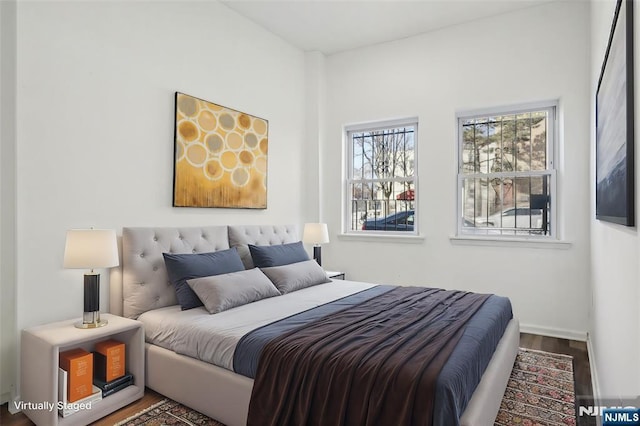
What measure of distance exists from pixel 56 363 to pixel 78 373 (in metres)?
0.19

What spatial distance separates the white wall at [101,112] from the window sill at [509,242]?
2.34 m

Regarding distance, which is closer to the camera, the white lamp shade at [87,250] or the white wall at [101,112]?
the white lamp shade at [87,250]

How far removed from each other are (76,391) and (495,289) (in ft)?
12.0

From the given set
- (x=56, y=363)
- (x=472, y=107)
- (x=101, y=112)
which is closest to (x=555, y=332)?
(x=472, y=107)

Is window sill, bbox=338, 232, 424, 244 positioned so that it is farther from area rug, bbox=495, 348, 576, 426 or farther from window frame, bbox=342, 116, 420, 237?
area rug, bbox=495, 348, 576, 426

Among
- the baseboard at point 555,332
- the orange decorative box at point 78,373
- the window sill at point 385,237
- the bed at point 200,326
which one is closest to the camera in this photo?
the bed at point 200,326

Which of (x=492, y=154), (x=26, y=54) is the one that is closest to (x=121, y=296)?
(x=26, y=54)

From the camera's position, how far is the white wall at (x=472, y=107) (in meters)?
3.64

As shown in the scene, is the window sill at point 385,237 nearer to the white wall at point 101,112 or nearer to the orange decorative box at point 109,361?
the white wall at point 101,112

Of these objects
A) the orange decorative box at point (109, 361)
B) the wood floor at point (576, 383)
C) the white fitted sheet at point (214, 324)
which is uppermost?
→ the white fitted sheet at point (214, 324)

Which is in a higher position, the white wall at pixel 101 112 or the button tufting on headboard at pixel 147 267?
the white wall at pixel 101 112

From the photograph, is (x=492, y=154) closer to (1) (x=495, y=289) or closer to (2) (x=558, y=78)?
(2) (x=558, y=78)

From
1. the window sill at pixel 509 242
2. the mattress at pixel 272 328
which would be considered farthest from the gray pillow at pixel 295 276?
the window sill at pixel 509 242

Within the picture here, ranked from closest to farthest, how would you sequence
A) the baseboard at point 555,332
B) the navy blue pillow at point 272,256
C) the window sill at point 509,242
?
the navy blue pillow at point 272,256 → the baseboard at point 555,332 → the window sill at point 509,242
